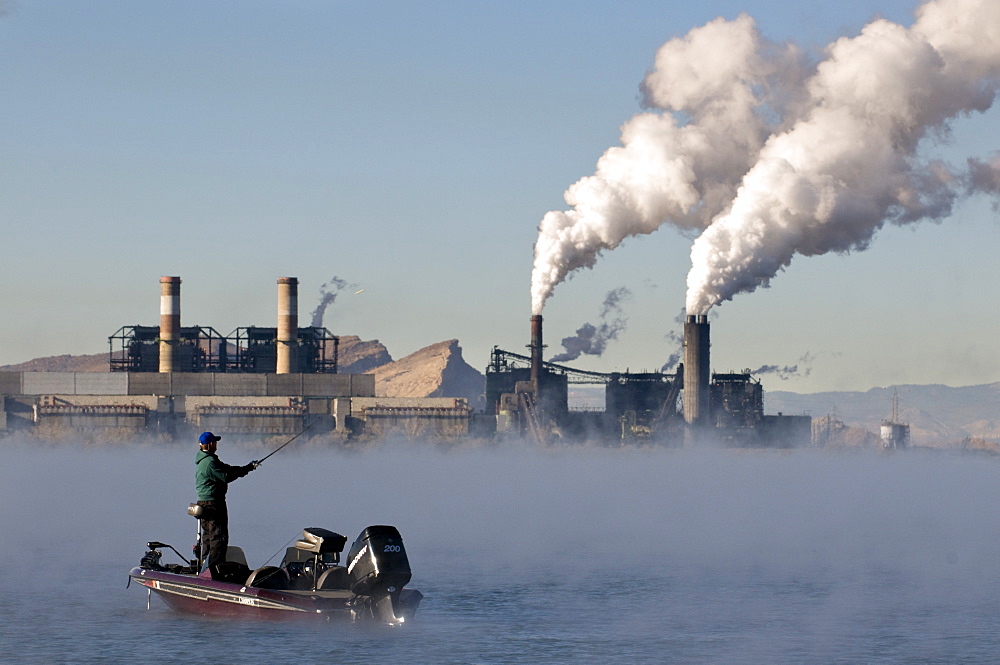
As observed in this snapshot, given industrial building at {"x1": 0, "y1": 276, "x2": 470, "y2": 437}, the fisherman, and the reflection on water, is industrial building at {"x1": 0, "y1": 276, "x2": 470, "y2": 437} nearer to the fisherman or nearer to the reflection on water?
the reflection on water

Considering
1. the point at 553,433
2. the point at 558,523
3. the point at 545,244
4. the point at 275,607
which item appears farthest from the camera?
the point at 553,433

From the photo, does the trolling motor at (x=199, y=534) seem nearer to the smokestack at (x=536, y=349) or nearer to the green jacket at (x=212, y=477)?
the green jacket at (x=212, y=477)

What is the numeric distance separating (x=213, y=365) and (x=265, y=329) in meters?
7.55

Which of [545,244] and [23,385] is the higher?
[545,244]

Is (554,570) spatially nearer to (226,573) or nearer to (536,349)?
(226,573)

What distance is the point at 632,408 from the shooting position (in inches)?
6663

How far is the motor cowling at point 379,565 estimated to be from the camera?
120 ft

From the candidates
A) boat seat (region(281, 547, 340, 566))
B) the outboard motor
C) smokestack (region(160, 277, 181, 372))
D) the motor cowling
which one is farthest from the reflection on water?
smokestack (region(160, 277, 181, 372))

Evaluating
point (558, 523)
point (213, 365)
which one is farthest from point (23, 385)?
point (558, 523)

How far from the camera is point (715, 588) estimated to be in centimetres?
5309

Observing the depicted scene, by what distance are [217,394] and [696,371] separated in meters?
52.8

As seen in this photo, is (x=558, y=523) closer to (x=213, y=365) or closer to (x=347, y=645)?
(x=347, y=645)

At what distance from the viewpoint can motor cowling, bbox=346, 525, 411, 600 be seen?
36.5 metres

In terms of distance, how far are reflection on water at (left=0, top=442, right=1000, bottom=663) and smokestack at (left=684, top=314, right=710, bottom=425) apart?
1570cm
